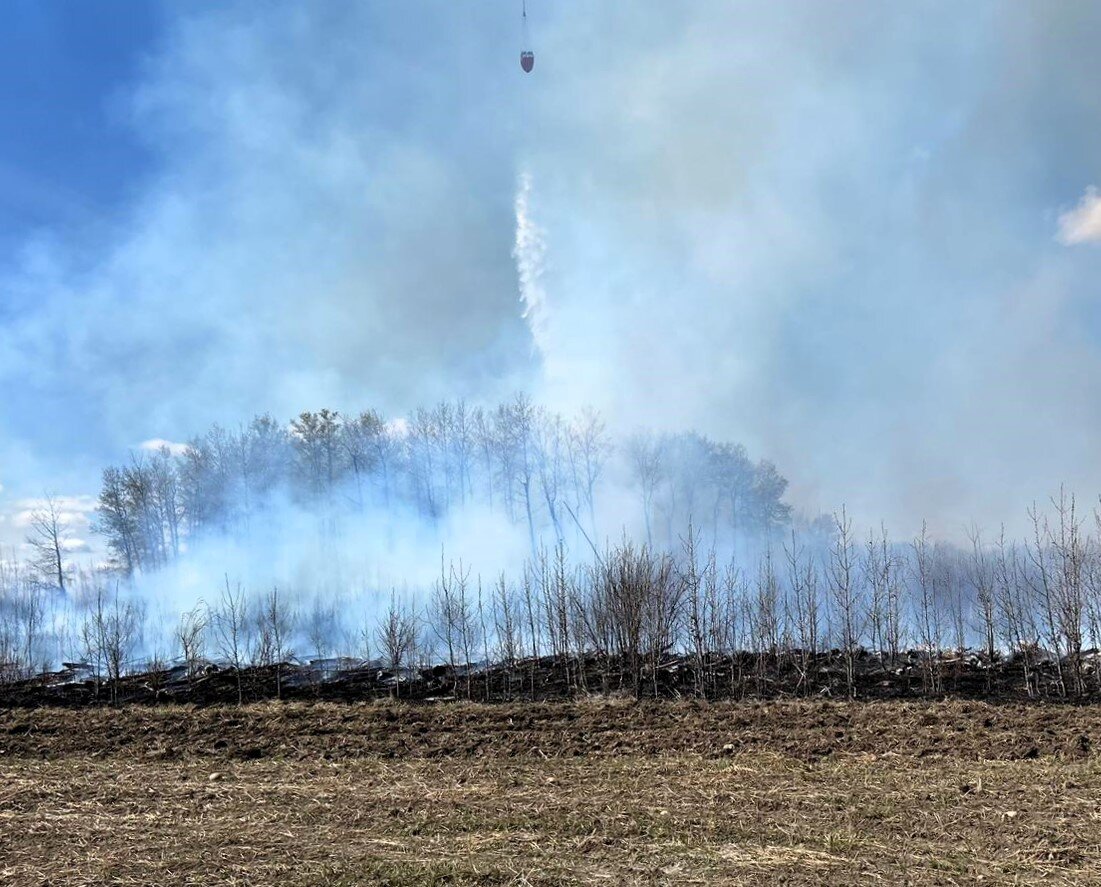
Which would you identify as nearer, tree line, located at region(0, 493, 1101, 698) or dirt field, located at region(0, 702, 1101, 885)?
dirt field, located at region(0, 702, 1101, 885)

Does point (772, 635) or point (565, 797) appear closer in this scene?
point (565, 797)

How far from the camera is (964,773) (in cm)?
833

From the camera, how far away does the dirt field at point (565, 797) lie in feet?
18.9

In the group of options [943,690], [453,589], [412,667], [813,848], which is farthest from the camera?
[453,589]

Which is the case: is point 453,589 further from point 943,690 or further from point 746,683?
point 943,690

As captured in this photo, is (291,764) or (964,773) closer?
(964,773)

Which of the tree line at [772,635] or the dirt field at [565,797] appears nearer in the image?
the dirt field at [565,797]

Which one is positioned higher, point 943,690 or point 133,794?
→ point 133,794

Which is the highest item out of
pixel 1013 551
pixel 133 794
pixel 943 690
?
pixel 1013 551

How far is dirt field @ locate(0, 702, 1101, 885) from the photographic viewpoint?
575cm

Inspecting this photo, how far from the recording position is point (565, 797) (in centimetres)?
773

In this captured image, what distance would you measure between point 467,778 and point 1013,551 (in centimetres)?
1618

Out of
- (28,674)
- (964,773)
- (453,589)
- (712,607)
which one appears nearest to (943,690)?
(712,607)

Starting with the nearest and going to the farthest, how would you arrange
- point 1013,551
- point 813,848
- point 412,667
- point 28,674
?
point 813,848, point 412,667, point 1013,551, point 28,674
